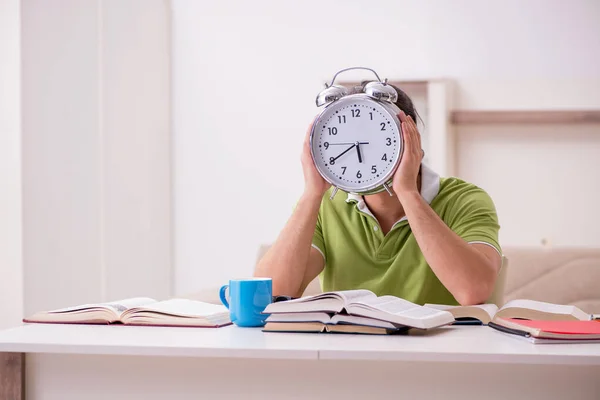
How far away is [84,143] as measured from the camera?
12.3ft

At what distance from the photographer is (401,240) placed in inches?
76.6

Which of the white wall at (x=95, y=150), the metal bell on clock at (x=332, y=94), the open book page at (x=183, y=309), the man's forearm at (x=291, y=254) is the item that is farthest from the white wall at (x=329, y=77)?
the open book page at (x=183, y=309)

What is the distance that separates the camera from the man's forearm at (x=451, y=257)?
Result: 65.6 inches

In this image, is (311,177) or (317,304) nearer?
(317,304)

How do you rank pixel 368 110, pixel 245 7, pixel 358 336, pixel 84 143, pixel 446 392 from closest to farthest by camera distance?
pixel 446 392 < pixel 358 336 < pixel 368 110 < pixel 84 143 < pixel 245 7

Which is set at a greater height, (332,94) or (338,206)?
(332,94)

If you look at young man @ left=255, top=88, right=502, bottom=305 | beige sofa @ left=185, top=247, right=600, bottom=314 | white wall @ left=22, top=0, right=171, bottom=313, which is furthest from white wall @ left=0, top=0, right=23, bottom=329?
young man @ left=255, top=88, right=502, bottom=305

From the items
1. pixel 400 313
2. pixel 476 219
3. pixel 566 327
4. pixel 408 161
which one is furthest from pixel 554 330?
pixel 476 219

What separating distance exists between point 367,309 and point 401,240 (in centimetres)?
60

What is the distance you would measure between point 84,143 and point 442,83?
1963 mm

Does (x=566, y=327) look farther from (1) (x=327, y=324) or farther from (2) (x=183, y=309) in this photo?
(2) (x=183, y=309)

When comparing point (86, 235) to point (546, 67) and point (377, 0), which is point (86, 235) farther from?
point (546, 67)

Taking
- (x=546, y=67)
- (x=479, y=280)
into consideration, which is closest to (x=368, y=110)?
(x=479, y=280)

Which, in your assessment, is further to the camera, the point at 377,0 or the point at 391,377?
the point at 377,0
